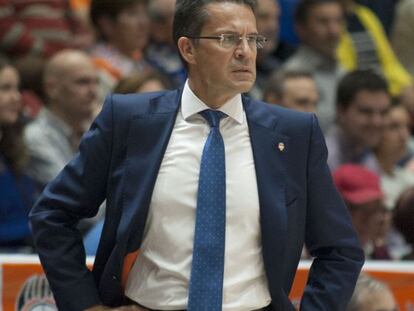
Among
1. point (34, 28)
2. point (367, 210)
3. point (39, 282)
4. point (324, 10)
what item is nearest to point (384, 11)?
point (324, 10)

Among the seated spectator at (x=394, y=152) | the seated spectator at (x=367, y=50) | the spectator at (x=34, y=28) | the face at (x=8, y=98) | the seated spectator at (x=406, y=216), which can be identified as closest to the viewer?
the seated spectator at (x=406, y=216)

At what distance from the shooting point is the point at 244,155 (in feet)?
11.5

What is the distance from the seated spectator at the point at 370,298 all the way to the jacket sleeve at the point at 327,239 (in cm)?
87

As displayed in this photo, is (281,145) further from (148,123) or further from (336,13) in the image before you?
(336,13)

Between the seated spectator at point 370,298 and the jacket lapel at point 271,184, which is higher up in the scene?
the jacket lapel at point 271,184

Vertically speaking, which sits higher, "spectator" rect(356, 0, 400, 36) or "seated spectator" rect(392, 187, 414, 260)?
"spectator" rect(356, 0, 400, 36)

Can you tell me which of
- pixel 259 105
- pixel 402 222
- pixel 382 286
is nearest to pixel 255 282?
pixel 259 105

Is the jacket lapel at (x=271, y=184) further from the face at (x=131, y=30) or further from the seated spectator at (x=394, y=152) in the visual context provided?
the face at (x=131, y=30)

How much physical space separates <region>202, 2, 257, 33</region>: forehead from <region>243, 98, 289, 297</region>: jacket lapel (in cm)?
28

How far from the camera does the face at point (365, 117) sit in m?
7.24

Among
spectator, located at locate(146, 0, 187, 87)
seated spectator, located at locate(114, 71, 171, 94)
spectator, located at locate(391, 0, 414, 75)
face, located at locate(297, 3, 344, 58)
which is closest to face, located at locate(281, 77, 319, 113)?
seated spectator, located at locate(114, 71, 171, 94)

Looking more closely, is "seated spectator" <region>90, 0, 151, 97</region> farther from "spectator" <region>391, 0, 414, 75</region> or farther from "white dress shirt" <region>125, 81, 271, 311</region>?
"white dress shirt" <region>125, 81, 271, 311</region>

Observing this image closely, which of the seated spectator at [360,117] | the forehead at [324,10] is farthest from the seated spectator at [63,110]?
the forehead at [324,10]

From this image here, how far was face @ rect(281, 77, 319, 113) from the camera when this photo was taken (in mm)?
6840
